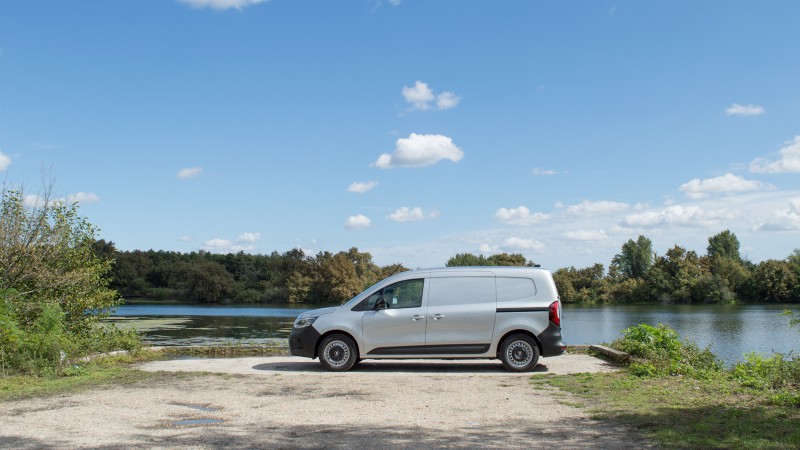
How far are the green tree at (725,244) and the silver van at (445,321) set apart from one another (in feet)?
330

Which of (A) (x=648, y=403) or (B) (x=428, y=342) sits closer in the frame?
(A) (x=648, y=403)

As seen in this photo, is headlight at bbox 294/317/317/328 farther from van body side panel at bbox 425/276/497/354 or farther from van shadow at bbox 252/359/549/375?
van body side panel at bbox 425/276/497/354

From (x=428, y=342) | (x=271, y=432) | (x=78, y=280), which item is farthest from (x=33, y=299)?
(x=271, y=432)

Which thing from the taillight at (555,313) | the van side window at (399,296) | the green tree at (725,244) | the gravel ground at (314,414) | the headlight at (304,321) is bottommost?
the gravel ground at (314,414)

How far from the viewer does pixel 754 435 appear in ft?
21.4

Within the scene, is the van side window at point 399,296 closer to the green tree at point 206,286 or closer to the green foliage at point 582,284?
the green foliage at point 582,284

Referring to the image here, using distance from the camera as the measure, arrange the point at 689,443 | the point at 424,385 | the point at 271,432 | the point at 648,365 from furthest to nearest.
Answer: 1. the point at 648,365
2. the point at 424,385
3. the point at 271,432
4. the point at 689,443

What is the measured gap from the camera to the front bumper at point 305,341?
39.9 ft

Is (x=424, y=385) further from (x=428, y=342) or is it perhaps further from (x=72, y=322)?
(x=72, y=322)

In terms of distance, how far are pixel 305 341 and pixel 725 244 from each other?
105 metres

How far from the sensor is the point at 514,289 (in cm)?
1208

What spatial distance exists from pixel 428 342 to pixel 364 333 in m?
1.15

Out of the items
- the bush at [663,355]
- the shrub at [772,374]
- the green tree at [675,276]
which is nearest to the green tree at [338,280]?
the green tree at [675,276]

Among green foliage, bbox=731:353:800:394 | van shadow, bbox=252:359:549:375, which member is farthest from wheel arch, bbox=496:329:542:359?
green foliage, bbox=731:353:800:394
